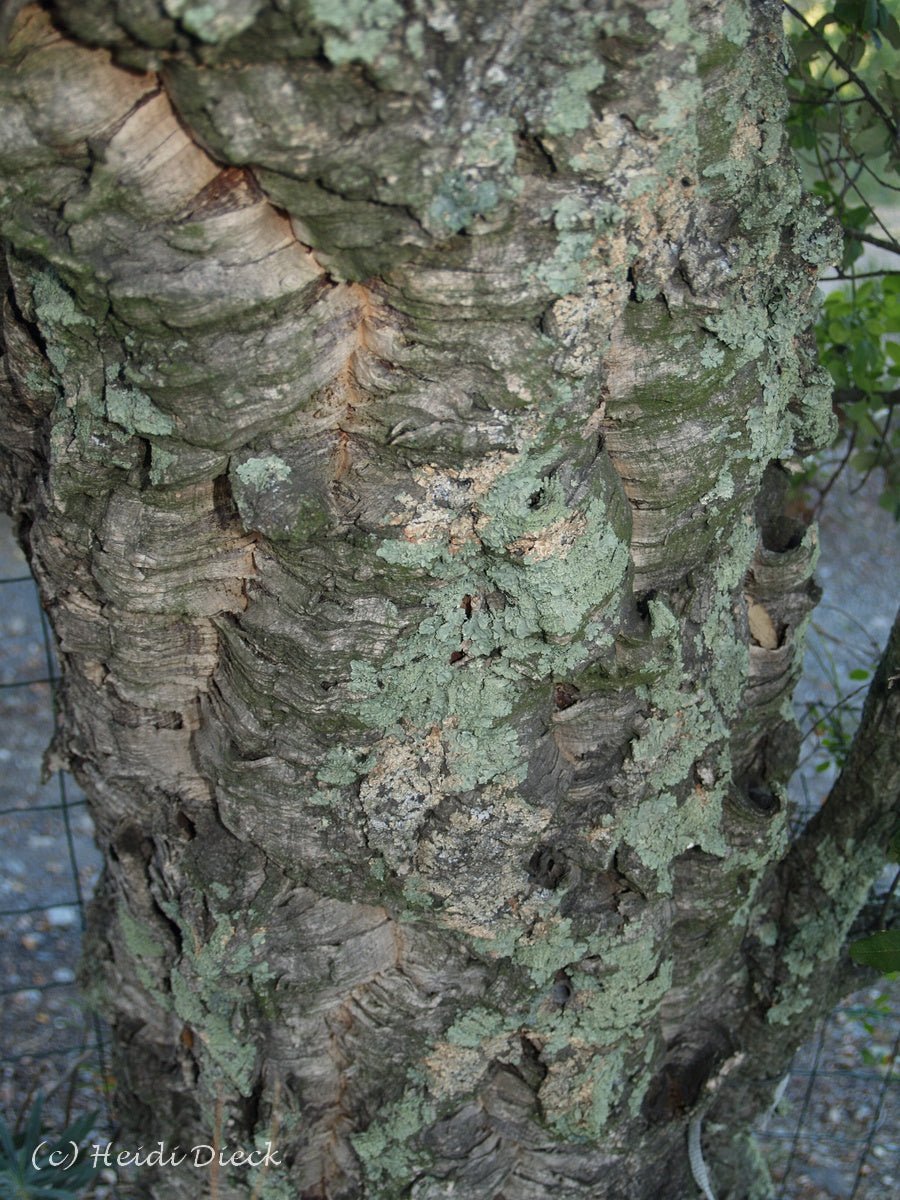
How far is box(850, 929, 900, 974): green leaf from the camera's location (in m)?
1.32

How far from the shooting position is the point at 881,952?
1.33 m

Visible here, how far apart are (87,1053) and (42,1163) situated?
1.94ft

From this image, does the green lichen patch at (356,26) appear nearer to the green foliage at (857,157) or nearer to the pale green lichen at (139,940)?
the green foliage at (857,157)

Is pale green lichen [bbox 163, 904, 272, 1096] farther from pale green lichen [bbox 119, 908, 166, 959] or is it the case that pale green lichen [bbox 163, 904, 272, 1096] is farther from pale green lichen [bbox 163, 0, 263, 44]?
pale green lichen [bbox 163, 0, 263, 44]

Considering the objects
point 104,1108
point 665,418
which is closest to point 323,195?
point 665,418

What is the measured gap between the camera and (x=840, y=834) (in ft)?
5.37

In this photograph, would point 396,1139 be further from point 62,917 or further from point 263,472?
point 62,917

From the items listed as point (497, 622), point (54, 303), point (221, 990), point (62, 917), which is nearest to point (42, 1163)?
point (221, 990)

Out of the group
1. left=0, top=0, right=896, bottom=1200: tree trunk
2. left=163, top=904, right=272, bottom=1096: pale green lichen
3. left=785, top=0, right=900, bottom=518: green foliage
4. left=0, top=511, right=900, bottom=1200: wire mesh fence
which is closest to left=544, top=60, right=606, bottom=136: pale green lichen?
left=0, top=0, right=896, bottom=1200: tree trunk

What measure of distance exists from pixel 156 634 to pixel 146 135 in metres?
0.53

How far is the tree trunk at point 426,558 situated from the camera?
0.91 m

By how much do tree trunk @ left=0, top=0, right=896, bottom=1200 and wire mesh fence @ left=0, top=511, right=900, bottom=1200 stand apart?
53 cm

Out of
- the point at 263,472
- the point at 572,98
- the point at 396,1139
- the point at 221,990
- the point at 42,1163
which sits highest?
the point at 572,98

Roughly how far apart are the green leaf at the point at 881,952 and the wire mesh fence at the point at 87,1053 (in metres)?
0.90
